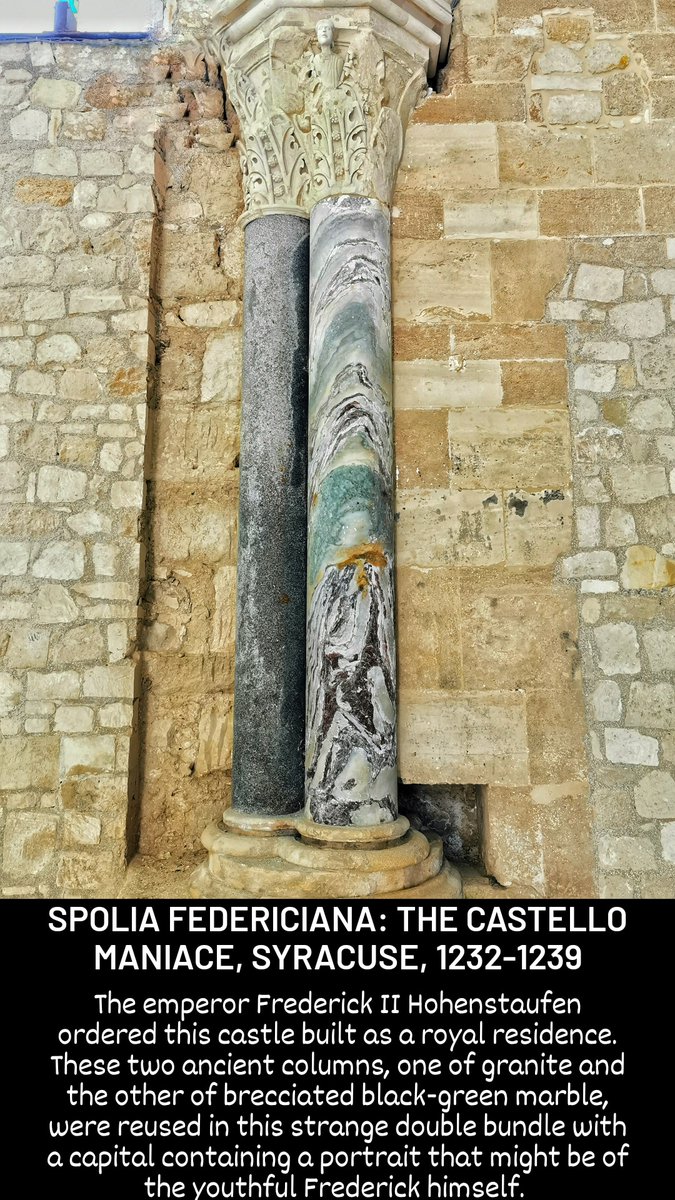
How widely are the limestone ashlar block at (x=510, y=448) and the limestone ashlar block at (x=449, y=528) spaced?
0.09 metres

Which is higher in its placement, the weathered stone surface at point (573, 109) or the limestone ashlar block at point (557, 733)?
the weathered stone surface at point (573, 109)

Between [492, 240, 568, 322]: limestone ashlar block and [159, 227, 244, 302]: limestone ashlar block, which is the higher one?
[159, 227, 244, 302]: limestone ashlar block

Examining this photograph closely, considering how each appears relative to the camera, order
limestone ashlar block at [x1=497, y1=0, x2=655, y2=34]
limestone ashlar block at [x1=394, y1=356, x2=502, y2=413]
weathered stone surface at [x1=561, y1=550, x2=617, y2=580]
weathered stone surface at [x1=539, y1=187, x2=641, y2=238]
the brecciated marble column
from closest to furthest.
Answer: the brecciated marble column, weathered stone surface at [x1=561, y1=550, x2=617, y2=580], limestone ashlar block at [x1=394, y1=356, x2=502, y2=413], weathered stone surface at [x1=539, y1=187, x2=641, y2=238], limestone ashlar block at [x1=497, y1=0, x2=655, y2=34]

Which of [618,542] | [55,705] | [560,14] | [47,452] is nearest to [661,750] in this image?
[618,542]

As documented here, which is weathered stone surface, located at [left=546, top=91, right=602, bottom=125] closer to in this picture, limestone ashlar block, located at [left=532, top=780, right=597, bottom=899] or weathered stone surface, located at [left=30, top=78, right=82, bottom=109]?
weathered stone surface, located at [left=30, top=78, right=82, bottom=109]

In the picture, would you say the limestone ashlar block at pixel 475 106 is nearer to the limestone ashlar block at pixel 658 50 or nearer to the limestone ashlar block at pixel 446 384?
the limestone ashlar block at pixel 658 50

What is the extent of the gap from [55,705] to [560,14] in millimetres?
4038

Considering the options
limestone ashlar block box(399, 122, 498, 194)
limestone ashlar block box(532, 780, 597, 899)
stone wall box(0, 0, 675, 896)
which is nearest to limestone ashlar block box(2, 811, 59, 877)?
stone wall box(0, 0, 675, 896)

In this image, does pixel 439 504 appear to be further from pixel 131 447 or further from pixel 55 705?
pixel 55 705

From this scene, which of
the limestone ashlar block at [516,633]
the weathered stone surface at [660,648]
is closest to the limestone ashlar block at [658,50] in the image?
the limestone ashlar block at [516,633]

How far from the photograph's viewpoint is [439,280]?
3342 millimetres

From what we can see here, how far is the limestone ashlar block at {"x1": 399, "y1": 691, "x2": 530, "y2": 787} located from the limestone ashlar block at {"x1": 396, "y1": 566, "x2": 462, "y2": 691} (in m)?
0.08

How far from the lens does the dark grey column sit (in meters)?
3.02

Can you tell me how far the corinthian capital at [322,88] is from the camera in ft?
10.3
